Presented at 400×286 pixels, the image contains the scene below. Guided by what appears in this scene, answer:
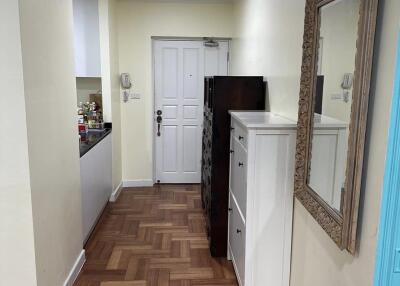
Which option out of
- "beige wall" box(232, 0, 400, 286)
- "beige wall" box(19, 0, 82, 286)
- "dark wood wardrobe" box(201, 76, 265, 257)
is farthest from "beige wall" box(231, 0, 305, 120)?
"beige wall" box(19, 0, 82, 286)

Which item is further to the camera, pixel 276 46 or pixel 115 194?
pixel 115 194

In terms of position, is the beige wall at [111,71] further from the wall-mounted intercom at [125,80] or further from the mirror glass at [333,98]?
the mirror glass at [333,98]

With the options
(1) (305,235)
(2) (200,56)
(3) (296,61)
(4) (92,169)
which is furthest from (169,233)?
(2) (200,56)

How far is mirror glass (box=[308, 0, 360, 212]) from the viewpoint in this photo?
144 centimetres

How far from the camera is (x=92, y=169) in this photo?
11.5ft

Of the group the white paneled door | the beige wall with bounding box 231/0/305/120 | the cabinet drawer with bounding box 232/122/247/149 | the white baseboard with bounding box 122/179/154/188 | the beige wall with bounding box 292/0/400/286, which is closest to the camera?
the beige wall with bounding box 292/0/400/286

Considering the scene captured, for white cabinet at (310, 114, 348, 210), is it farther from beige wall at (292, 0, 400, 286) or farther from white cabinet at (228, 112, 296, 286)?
white cabinet at (228, 112, 296, 286)

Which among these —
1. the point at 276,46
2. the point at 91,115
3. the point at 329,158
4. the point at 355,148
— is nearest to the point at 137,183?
the point at 91,115

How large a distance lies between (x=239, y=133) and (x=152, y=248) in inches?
58.0

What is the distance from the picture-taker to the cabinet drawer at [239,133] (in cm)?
223

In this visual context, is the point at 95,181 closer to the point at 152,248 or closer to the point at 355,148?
the point at 152,248

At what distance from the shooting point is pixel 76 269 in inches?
108

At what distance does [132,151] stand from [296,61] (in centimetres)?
317

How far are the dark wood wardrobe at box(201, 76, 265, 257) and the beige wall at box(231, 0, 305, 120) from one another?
0.51 feet
